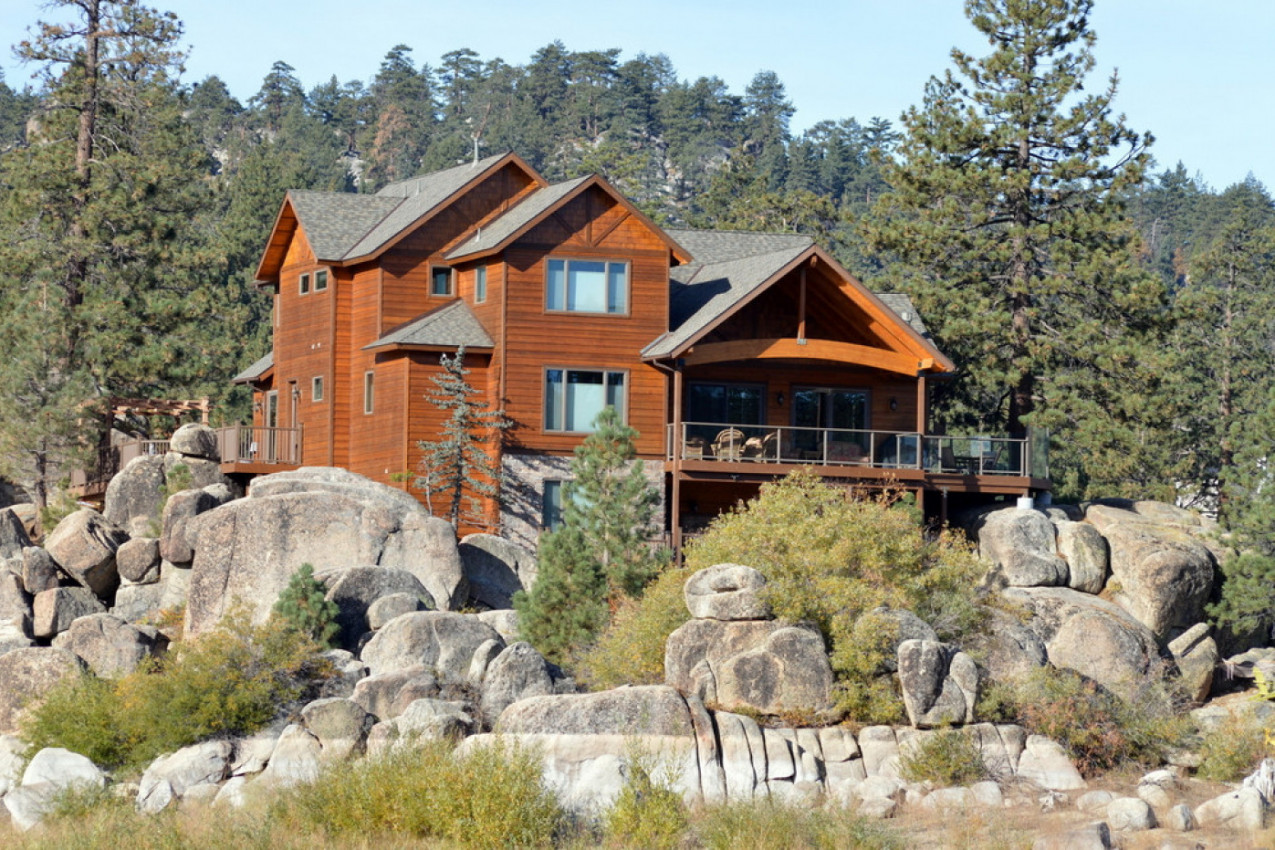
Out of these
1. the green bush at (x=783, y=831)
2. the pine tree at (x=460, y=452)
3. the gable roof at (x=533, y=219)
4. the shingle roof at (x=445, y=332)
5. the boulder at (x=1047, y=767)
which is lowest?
the green bush at (x=783, y=831)

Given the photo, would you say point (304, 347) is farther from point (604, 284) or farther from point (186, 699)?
point (186, 699)

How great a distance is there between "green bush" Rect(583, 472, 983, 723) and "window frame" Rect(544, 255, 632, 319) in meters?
8.70

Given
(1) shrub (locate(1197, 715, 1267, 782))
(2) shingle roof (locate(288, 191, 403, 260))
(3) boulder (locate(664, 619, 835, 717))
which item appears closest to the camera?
(3) boulder (locate(664, 619, 835, 717))

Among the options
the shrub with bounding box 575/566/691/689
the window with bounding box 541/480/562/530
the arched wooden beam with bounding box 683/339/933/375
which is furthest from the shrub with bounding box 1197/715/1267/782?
the window with bounding box 541/480/562/530

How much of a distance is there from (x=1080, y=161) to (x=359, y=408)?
17.5 meters

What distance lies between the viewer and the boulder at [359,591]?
31.3 meters

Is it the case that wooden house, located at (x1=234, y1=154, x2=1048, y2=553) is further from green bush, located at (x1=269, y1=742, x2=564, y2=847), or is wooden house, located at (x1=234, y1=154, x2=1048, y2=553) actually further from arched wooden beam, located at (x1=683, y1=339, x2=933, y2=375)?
green bush, located at (x1=269, y1=742, x2=564, y2=847)

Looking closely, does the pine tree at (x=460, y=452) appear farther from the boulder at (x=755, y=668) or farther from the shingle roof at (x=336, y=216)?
Result: the boulder at (x=755, y=668)

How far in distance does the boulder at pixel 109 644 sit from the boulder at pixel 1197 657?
715 inches

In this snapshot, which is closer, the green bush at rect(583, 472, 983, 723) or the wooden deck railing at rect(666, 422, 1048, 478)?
the green bush at rect(583, 472, 983, 723)

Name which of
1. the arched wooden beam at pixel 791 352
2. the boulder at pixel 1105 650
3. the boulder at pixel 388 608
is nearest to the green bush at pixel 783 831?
the boulder at pixel 1105 650

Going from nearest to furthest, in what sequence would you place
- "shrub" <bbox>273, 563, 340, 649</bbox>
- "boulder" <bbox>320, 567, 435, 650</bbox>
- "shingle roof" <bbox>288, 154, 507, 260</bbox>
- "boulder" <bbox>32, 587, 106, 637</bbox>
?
1. "shrub" <bbox>273, 563, 340, 649</bbox>
2. "boulder" <bbox>320, 567, 435, 650</bbox>
3. "boulder" <bbox>32, 587, 106, 637</bbox>
4. "shingle roof" <bbox>288, 154, 507, 260</bbox>

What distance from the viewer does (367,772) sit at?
23438 mm

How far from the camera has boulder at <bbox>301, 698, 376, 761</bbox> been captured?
25922 millimetres
